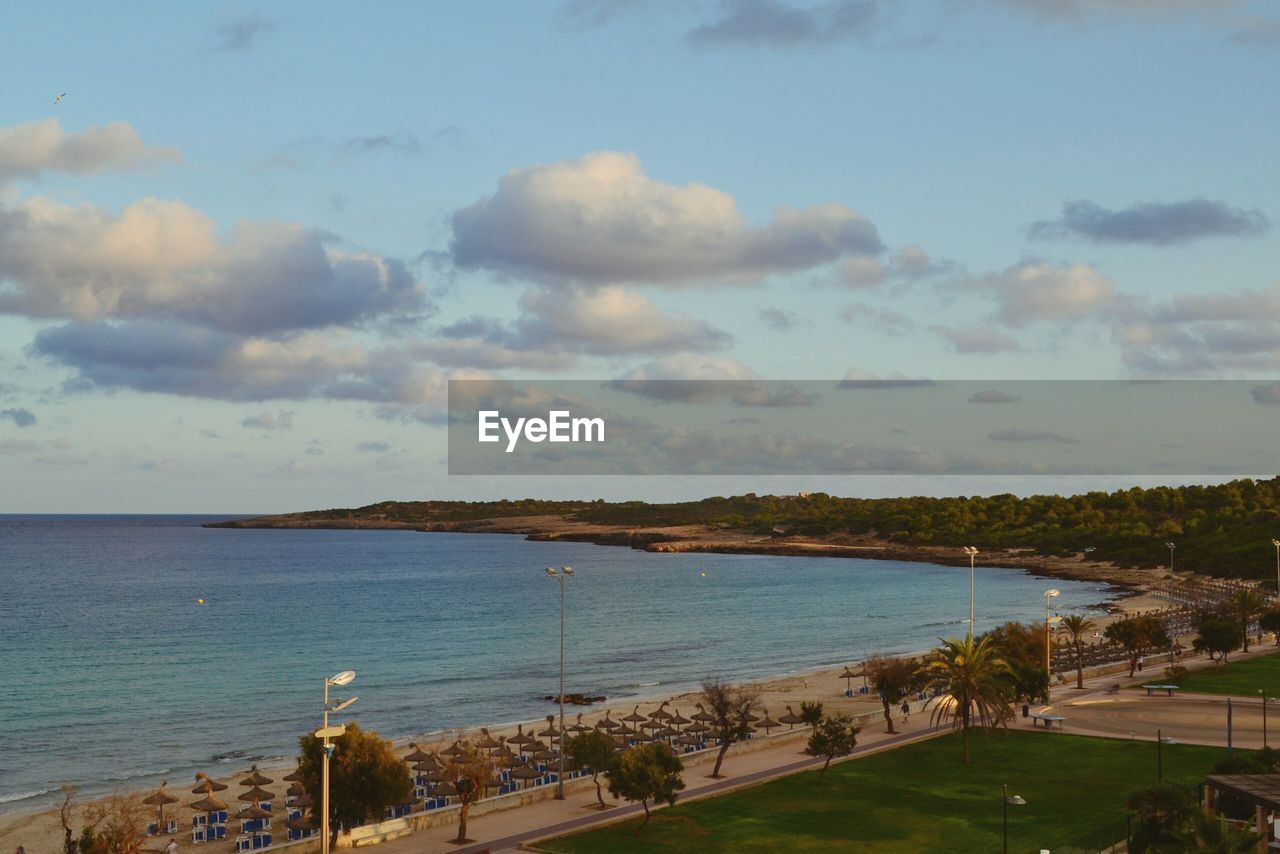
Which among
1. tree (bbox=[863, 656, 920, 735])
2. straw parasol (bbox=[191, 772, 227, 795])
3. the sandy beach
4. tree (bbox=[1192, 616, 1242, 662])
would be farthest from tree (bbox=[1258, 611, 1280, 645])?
straw parasol (bbox=[191, 772, 227, 795])

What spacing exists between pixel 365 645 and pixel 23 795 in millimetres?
53057

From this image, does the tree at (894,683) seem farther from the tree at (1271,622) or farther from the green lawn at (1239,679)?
the tree at (1271,622)

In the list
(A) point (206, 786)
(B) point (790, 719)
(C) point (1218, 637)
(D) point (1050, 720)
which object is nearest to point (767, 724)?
(B) point (790, 719)

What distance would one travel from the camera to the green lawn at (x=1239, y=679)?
67338 mm

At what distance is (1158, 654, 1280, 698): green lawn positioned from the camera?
2651 inches

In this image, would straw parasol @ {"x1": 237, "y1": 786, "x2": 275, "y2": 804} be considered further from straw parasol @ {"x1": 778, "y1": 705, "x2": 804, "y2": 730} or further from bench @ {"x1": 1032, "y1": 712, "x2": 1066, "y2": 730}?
bench @ {"x1": 1032, "y1": 712, "x2": 1066, "y2": 730}

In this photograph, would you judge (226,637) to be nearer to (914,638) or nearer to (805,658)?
(805,658)

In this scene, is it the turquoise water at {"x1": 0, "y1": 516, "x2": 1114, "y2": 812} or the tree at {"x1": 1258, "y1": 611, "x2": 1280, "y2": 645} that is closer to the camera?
the turquoise water at {"x1": 0, "y1": 516, "x2": 1114, "y2": 812}

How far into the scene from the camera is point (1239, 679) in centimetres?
7175

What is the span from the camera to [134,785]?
54562mm

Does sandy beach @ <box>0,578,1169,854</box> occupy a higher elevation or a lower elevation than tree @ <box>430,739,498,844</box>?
lower

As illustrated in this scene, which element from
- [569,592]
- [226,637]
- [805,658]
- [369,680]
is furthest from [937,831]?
[569,592]

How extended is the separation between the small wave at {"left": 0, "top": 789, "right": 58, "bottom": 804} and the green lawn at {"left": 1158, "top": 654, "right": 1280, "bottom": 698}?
61.4m

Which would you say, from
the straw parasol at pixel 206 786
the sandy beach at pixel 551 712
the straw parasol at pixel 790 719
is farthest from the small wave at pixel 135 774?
the straw parasol at pixel 790 719
